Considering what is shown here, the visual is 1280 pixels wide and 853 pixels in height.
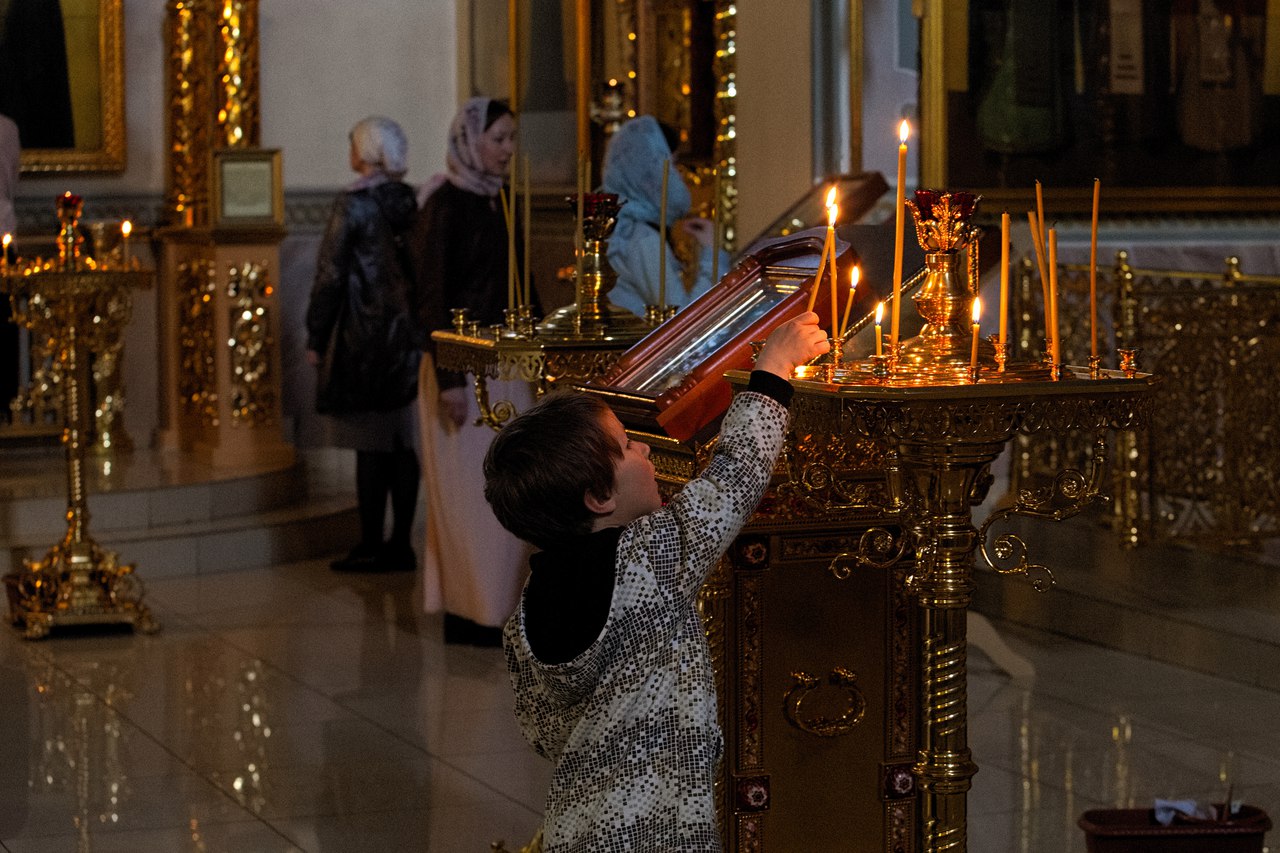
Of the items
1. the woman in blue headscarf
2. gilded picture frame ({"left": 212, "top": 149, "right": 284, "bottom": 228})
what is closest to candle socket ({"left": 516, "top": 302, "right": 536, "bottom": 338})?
the woman in blue headscarf

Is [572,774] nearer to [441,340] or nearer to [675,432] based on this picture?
[675,432]

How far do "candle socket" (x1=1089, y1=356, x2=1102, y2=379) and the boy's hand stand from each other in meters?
0.34

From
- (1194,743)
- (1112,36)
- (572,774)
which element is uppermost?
(1112,36)

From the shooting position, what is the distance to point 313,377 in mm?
10664

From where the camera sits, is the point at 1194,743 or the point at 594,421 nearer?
the point at 594,421

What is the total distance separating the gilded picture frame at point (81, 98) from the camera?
10367 mm

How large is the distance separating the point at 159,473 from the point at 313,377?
1.96 meters

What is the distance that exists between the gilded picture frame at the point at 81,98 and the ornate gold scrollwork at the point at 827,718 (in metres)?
7.90

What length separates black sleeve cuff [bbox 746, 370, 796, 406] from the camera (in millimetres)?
2604

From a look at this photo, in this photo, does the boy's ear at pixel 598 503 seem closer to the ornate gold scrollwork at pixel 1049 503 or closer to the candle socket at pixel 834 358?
the candle socket at pixel 834 358

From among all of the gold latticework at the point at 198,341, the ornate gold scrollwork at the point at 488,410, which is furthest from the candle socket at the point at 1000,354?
the gold latticework at the point at 198,341

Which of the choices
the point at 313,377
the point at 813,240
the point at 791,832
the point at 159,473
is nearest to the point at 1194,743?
the point at 791,832

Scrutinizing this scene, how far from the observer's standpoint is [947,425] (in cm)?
248

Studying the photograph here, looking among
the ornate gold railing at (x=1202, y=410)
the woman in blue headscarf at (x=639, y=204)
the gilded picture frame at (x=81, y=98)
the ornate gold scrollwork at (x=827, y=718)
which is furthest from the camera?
the gilded picture frame at (x=81, y=98)
